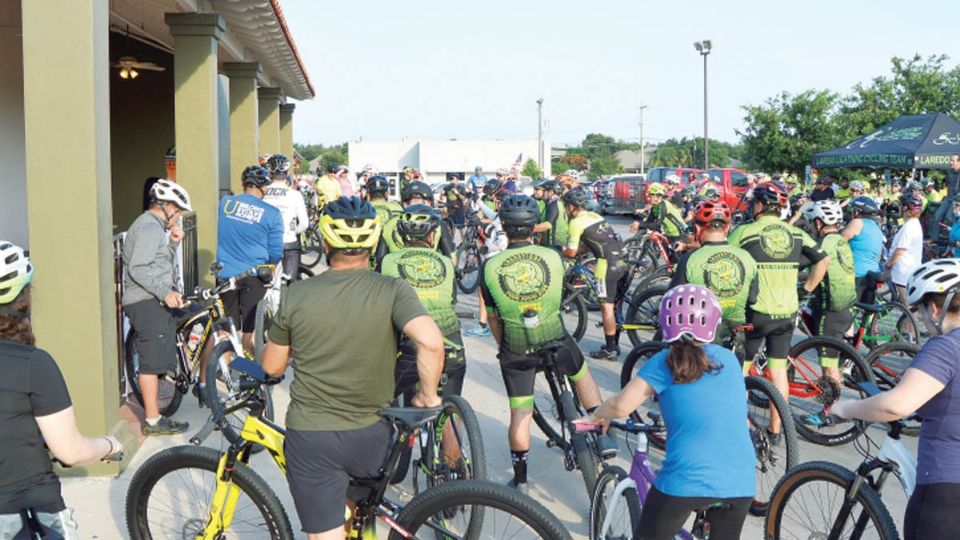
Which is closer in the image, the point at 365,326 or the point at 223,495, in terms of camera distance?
the point at 365,326

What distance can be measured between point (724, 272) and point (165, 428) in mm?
4406

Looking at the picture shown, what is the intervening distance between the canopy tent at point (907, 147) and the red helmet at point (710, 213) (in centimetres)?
1091

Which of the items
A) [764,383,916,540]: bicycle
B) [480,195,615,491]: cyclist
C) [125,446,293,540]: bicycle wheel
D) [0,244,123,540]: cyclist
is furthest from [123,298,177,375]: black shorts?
[764,383,916,540]: bicycle

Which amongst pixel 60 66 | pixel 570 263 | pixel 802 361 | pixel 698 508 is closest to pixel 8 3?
pixel 60 66

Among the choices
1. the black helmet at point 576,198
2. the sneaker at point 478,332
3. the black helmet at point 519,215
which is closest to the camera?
the black helmet at point 519,215

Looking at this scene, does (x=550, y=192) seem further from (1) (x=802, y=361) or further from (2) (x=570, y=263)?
(1) (x=802, y=361)

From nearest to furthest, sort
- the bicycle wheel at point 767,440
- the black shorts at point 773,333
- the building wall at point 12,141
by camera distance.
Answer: the bicycle wheel at point 767,440 < the black shorts at point 773,333 < the building wall at point 12,141

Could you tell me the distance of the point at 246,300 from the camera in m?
7.94

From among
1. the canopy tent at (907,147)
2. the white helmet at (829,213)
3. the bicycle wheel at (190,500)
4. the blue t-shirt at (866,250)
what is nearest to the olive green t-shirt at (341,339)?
the bicycle wheel at (190,500)

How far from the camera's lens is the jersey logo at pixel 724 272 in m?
6.14

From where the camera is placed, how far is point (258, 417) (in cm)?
396

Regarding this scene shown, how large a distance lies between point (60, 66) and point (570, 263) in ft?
23.0

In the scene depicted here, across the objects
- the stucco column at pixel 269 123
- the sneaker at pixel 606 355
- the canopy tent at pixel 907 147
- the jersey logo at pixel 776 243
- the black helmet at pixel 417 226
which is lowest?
the sneaker at pixel 606 355

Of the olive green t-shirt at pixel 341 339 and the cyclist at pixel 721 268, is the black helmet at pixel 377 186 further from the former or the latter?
the olive green t-shirt at pixel 341 339
